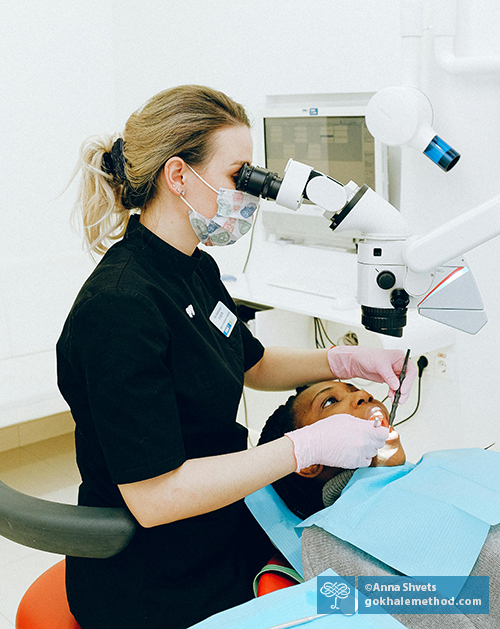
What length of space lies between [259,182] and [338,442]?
50cm

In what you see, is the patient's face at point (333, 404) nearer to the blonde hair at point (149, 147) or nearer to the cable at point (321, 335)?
the blonde hair at point (149, 147)

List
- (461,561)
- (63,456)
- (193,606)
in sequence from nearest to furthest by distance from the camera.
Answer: (461,561) → (193,606) → (63,456)

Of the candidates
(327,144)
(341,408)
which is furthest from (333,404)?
(327,144)

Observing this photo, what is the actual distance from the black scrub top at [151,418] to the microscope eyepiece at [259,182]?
0.19 m

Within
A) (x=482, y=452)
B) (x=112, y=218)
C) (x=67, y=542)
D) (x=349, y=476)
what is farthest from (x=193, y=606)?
(x=112, y=218)

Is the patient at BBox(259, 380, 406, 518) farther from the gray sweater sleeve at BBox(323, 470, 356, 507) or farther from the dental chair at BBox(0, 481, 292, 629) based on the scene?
the dental chair at BBox(0, 481, 292, 629)

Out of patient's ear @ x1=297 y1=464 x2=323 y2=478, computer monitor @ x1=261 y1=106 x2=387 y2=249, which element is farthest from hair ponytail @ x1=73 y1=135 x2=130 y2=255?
computer monitor @ x1=261 y1=106 x2=387 y2=249

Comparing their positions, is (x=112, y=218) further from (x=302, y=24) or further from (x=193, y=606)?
(x=302, y=24)

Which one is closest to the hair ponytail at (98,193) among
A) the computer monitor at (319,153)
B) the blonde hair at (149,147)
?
the blonde hair at (149,147)

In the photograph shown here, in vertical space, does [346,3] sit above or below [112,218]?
above

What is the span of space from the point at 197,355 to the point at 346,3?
1626 mm

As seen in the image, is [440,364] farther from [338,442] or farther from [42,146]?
[42,146]

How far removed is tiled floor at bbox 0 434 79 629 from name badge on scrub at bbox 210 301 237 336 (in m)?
1.23

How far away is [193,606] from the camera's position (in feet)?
3.91
